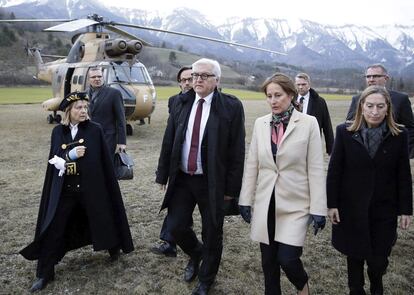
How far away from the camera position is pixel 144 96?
518 inches

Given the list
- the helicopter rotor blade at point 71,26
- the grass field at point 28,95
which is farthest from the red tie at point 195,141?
the grass field at point 28,95

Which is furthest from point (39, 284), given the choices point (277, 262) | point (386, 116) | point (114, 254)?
point (386, 116)

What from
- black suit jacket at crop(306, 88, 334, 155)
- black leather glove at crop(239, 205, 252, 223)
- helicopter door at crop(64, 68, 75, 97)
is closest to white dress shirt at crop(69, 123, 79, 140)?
black leather glove at crop(239, 205, 252, 223)

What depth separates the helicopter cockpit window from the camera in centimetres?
1286

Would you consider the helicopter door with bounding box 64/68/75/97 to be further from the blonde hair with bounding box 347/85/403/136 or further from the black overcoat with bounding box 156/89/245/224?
the blonde hair with bounding box 347/85/403/136

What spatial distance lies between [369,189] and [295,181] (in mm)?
619

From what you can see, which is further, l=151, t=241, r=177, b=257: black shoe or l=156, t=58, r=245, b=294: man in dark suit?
l=151, t=241, r=177, b=257: black shoe

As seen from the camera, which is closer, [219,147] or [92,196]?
[219,147]

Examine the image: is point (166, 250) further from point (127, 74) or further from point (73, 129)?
point (127, 74)

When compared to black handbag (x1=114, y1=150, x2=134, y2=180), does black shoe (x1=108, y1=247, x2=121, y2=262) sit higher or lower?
lower

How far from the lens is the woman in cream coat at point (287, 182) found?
9.89ft

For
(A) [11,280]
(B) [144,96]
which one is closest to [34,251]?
(A) [11,280]

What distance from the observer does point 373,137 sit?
10.5 feet

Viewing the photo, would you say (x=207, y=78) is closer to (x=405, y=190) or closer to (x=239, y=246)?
(x=405, y=190)
